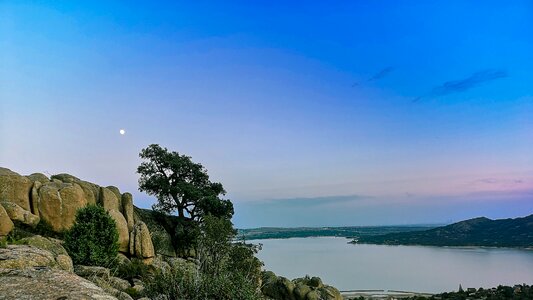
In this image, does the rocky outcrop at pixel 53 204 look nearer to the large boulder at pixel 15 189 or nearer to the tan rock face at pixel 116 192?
the large boulder at pixel 15 189

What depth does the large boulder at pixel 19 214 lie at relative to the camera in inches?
912

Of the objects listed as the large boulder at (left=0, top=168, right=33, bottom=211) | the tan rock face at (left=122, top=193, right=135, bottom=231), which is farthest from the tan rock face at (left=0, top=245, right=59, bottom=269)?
the tan rock face at (left=122, top=193, right=135, bottom=231)

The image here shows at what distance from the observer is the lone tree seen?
39625mm

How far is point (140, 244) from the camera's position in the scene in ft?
93.5

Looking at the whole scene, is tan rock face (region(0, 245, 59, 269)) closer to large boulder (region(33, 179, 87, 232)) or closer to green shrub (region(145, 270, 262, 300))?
green shrub (region(145, 270, 262, 300))

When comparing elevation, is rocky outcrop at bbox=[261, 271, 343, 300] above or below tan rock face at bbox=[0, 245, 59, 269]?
below

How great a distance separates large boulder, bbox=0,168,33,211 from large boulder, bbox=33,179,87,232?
2.76ft

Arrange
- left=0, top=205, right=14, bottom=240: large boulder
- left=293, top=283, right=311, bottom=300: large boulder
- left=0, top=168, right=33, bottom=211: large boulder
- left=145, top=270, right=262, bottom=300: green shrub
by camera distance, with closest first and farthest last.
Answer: left=145, top=270, right=262, bottom=300: green shrub
left=0, top=205, right=14, bottom=240: large boulder
left=0, top=168, right=33, bottom=211: large boulder
left=293, top=283, right=311, bottom=300: large boulder

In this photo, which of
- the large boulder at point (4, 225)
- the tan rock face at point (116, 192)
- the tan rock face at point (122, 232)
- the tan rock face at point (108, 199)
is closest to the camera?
the large boulder at point (4, 225)

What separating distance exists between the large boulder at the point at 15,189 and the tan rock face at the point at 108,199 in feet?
19.9

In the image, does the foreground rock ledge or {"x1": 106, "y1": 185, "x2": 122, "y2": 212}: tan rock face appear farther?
{"x1": 106, "y1": 185, "x2": 122, "y2": 212}: tan rock face

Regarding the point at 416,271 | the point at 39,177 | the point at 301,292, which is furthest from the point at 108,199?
the point at 416,271

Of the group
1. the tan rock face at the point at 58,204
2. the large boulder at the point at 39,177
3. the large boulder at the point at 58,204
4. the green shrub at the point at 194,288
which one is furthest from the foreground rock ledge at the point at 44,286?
the large boulder at the point at 39,177

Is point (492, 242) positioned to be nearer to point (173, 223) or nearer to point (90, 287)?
point (173, 223)
